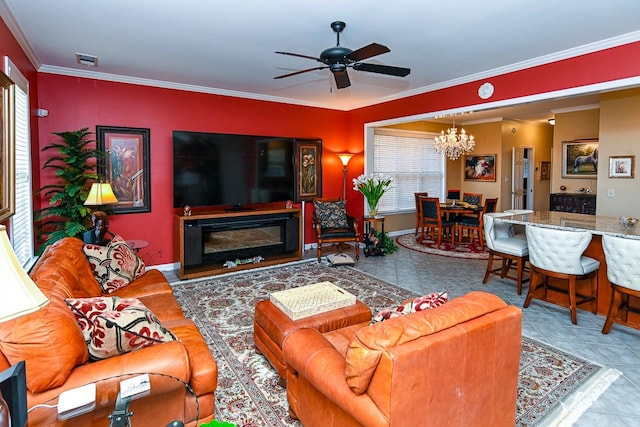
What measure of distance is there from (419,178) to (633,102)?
4.30 metres

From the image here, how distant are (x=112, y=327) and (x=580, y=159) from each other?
852cm

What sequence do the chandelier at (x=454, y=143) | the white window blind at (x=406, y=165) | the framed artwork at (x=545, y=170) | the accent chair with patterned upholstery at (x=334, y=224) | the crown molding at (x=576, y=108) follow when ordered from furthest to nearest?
the framed artwork at (x=545, y=170)
the white window blind at (x=406, y=165)
the chandelier at (x=454, y=143)
the crown molding at (x=576, y=108)
the accent chair with patterned upholstery at (x=334, y=224)

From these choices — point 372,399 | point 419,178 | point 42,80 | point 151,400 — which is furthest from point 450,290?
point 42,80

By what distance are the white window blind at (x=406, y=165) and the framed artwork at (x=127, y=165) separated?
4621 millimetres

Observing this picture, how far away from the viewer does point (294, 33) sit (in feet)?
11.6

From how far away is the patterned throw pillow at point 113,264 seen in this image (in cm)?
310

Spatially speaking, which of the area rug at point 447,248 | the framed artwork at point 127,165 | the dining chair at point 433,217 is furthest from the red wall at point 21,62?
the dining chair at point 433,217

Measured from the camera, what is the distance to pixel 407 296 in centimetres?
434

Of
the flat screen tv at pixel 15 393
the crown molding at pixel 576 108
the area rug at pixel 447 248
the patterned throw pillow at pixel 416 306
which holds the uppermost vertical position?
the crown molding at pixel 576 108

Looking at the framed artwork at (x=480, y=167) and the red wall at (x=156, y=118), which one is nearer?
the red wall at (x=156, y=118)

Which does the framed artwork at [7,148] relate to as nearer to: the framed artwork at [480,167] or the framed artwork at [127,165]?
the framed artwork at [127,165]

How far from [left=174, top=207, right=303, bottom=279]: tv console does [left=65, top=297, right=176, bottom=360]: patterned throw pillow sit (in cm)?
333

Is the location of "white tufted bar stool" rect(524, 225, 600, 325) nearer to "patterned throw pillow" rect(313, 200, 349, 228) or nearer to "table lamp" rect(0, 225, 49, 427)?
"patterned throw pillow" rect(313, 200, 349, 228)

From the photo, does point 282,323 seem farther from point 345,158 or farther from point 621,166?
point 621,166
